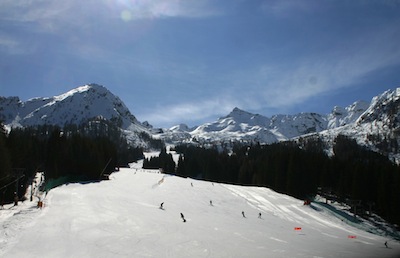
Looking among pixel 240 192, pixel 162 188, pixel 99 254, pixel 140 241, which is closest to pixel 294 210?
pixel 240 192

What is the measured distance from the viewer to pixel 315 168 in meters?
93.1

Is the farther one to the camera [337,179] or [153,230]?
[337,179]

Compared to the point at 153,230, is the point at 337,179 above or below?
above

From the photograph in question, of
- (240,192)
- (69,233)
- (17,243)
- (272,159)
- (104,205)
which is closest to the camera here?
(17,243)

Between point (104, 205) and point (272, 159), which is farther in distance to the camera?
point (272, 159)

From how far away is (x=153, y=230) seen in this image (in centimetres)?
3097

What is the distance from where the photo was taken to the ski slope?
23.4 meters

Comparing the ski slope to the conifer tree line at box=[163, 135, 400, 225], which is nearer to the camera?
the ski slope

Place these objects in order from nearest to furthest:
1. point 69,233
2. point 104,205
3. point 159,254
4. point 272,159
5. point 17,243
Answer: point 17,243, point 159,254, point 69,233, point 104,205, point 272,159

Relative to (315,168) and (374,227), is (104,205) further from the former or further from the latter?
(315,168)

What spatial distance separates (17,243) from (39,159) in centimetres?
7488

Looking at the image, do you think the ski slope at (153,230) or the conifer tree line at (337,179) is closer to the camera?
the ski slope at (153,230)

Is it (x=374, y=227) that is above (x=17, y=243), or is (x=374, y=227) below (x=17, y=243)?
below

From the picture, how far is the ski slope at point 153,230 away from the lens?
23.4m
